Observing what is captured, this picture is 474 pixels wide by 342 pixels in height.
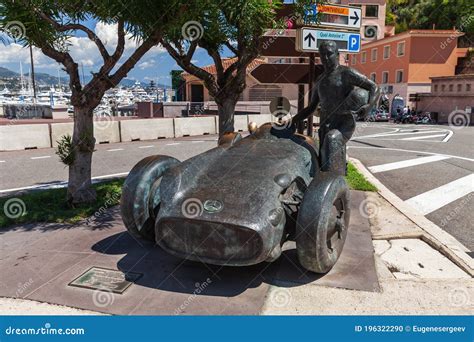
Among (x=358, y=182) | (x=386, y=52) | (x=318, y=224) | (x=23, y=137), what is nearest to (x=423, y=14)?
(x=386, y=52)

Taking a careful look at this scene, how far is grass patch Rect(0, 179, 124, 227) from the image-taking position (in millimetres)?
6023

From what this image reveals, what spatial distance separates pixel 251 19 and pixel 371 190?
403cm

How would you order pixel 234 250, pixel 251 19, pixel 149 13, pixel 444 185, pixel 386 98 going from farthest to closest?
pixel 386 98 → pixel 444 185 → pixel 251 19 → pixel 149 13 → pixel 234 250

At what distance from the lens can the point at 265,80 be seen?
790cm

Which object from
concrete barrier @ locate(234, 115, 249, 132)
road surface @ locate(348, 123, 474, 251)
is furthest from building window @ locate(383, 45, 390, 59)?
road surface @ locate(348, 123, 474, 251)

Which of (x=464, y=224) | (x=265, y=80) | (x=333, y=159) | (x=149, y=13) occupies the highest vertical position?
(x=149, y=13)

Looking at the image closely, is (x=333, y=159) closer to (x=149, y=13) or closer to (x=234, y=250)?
(x=234, y=250)

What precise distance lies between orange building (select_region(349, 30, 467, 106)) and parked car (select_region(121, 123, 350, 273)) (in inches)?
1337

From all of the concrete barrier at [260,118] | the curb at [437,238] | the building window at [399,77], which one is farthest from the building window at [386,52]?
the curb at [437,238]

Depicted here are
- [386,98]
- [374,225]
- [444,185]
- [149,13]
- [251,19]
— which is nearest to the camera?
[149,13]

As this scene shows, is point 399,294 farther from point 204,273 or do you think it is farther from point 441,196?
point 441,196

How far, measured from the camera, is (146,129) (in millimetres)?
17781

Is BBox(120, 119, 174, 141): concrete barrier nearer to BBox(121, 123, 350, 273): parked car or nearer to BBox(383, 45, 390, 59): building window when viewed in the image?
BBox(121, 123, 350, 273): parked car
